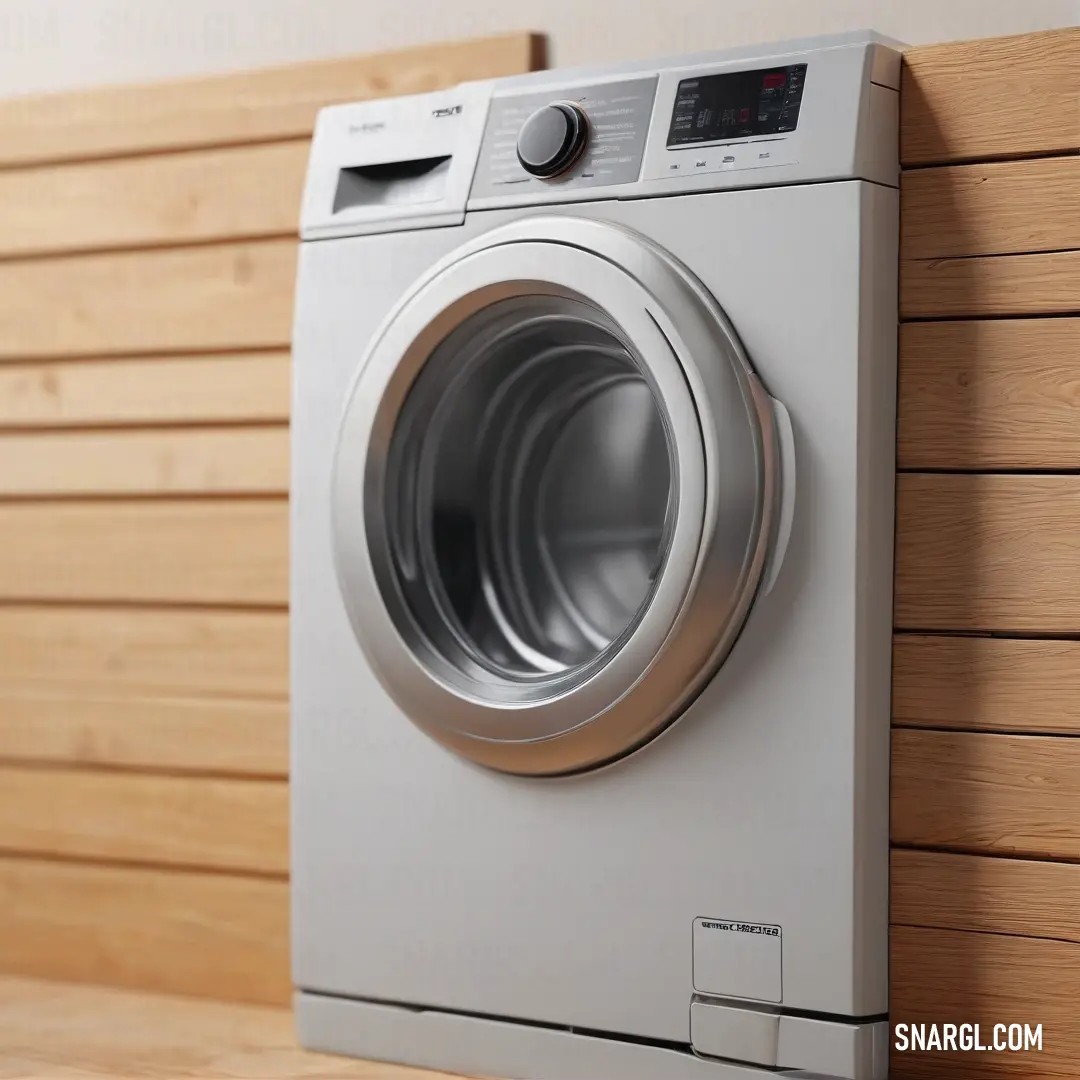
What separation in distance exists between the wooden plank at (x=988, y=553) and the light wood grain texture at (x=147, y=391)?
2.79 feet

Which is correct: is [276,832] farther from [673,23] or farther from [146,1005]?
[673,23]

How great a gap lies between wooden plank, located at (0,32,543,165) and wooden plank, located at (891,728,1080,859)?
0.93m

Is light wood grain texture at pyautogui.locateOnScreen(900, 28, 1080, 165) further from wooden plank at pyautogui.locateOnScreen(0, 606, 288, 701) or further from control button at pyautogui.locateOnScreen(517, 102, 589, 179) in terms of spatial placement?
wooden plank at pyautogui.locateOnScreen(0, 606, 288, 701)

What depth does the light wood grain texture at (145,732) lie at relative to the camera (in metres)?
1.85

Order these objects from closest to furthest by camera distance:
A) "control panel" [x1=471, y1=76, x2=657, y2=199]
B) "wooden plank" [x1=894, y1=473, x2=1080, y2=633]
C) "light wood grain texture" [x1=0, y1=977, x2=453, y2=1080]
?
"wooden plank" [x1=894, y1=473, x2=1080, y2=633], "control panel" [x1=471, y1=76, x2=657, y2=199], "light wood grain texture" [x1=0, y1=977, x2=453, y2=1080]

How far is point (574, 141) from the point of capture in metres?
1.42

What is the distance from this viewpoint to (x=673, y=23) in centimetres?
170

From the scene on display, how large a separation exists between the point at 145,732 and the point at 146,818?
11 cm

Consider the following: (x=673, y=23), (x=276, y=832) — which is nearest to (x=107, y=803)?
(x=276, y=832)

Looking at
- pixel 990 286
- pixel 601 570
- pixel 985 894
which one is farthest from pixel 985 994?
pixel 990 286

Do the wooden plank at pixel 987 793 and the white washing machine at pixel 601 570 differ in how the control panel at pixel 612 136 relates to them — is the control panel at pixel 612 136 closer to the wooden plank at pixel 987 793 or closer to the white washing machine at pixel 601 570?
the white washing machine at pixel 601 570

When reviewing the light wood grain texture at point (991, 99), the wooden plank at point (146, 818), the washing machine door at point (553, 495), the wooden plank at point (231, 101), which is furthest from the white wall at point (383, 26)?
the wooden plank at point (146, 818)

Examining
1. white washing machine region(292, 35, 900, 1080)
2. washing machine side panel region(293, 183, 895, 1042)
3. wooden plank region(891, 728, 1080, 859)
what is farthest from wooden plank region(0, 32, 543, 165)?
wooden plank region(891, 728, 1080, 859)

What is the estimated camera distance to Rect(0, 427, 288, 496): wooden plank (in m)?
1.86
